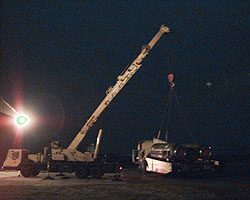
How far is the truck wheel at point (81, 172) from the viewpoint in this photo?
767 inches

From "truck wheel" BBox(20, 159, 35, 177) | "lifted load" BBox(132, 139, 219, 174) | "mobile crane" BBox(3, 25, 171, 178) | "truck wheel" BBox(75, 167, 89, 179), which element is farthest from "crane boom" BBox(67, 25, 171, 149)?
"lifted load" BBox(132, 139, 219, 174)

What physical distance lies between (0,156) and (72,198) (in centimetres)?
2454

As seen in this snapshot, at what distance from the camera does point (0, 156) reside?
104ft

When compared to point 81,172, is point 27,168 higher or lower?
higher

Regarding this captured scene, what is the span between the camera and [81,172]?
1962cm

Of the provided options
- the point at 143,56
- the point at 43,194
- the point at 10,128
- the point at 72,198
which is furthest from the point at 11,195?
the point at 10,128

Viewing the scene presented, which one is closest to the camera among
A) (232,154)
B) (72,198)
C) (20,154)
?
(72,198)

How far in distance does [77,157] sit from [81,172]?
1105 mm

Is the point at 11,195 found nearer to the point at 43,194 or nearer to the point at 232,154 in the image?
the point at 43,194

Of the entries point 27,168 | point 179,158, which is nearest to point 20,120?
point 27,168

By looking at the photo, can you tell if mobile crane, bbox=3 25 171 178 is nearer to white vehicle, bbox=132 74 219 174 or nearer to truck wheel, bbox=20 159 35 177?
truck wheel, bbox=20 159 35 177

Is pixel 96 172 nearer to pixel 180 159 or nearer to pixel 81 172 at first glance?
pixel 81 172

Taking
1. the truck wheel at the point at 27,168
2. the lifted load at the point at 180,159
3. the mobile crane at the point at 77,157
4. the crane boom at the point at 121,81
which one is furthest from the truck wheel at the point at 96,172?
the truck wheel at the point at 27,168

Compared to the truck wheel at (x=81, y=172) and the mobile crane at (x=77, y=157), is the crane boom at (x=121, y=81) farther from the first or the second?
the truck wheel at (x=81, y=172)
